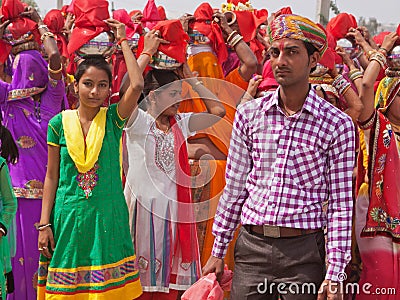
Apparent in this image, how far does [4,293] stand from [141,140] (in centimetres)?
154

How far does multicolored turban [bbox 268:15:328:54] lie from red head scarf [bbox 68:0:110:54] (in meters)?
1.87

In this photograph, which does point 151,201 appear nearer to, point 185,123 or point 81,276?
point 185,123

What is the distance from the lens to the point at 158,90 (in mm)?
5246

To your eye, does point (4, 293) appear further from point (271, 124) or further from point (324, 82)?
point (324, 82)

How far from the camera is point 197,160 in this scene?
5625mm

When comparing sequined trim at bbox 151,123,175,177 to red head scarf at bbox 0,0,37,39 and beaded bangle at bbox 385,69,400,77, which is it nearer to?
red head scarf at bbox 0,0,37,39

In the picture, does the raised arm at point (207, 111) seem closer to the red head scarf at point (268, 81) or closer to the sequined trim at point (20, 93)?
the red head scarf at point (268, 81)

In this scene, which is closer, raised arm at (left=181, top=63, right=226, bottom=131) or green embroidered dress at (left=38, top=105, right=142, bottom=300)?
green embroidered dress at (left=38, top=105, right=142, bottom=300)

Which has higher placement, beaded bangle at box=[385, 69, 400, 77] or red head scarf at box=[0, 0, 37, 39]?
red head scarf at box=[0, 0, 37, 39]

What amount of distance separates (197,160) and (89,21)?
147 centimetres

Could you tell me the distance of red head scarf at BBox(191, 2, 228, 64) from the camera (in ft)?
19.6

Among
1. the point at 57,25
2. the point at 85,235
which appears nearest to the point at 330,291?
the point at 85,235

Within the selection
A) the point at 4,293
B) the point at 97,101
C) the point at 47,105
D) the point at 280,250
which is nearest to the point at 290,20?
the point at 280,250

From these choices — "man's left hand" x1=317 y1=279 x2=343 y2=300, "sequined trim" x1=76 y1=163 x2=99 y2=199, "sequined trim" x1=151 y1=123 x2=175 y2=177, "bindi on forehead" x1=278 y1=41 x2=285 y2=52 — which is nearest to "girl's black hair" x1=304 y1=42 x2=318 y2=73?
"bindi on forehead" x1=278 y1=41 x2=285 y2=52
